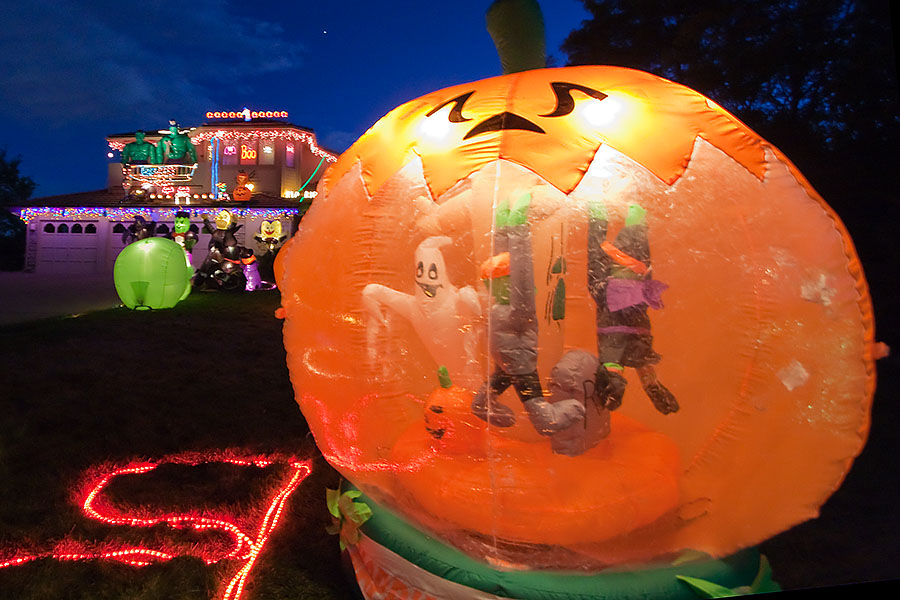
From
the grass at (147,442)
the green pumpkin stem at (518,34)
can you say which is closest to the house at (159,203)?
the grass at (147,442)

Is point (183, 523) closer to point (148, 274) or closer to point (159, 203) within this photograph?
point (148, 274)

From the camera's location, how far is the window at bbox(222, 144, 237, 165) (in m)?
21.9

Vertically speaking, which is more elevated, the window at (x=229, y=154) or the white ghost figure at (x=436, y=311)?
the window at (x=229, y=154)

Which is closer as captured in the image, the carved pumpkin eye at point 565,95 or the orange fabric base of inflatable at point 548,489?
the orange fabric base of inflatable at point 548,489

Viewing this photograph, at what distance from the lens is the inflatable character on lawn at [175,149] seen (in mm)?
19578

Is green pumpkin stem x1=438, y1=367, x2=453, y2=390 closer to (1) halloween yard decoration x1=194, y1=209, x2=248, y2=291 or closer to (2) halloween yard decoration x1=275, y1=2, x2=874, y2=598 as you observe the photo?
(2) halloween yard decoration x1=275, y1=2, x2=874, y2=598

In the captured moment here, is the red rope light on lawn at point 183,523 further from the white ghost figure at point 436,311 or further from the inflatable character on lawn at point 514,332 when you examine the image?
the inflatable character on lawn at point 514,332

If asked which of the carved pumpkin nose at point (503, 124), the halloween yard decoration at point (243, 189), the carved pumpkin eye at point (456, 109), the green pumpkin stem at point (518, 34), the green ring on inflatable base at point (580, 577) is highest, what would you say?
the halloween yard decoration at point (243, 189)

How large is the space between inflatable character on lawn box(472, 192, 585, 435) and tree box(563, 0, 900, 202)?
13.4 feet

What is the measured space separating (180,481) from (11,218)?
94.9 feet

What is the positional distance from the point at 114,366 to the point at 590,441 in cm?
561

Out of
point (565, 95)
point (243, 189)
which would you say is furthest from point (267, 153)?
A: point (565, 95)

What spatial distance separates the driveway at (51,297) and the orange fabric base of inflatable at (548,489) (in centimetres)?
887

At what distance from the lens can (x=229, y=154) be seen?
71.9ft
